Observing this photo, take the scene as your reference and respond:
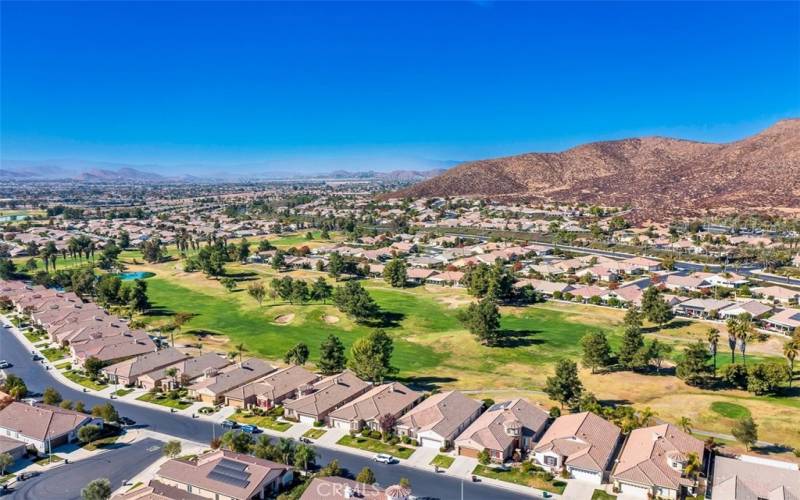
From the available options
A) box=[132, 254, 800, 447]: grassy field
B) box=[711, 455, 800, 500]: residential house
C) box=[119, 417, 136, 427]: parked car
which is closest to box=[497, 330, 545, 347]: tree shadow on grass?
box=[132, 254, 800, 447]: grassy field

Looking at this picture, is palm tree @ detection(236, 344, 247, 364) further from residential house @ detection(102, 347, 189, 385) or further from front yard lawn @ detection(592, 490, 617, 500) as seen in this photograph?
front yard lawn @ detection(592, 490, 617, 500)

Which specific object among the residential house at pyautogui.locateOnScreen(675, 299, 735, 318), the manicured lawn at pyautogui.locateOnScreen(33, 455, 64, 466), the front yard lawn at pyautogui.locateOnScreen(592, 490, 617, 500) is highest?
the residential house at pyautogui.locateOnScreen(675, 299, 735, 318)

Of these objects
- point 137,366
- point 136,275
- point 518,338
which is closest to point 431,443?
point 518,338

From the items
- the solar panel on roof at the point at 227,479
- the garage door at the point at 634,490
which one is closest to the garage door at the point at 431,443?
the garage door at the point at 634,490

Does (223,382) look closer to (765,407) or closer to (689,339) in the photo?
(765,407)

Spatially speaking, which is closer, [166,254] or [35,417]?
[35,417]

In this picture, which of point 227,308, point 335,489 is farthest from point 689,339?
point 227,308
